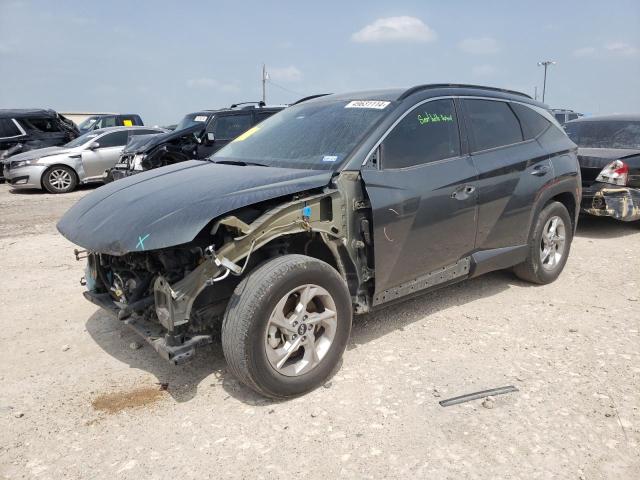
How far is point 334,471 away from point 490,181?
8.42 feet

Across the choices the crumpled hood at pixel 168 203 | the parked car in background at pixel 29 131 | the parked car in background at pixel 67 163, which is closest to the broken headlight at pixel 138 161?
the parked car in background at pixel 67 163

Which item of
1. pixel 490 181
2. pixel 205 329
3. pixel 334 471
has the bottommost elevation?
pixel 334 471

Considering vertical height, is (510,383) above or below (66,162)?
below

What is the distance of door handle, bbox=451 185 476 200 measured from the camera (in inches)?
150

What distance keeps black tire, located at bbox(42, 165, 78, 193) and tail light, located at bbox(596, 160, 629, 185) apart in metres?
11.2

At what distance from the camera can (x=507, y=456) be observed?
2562 mm

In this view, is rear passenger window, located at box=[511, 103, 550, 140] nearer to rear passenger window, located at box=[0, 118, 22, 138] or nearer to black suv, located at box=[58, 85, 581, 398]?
black suv, located at box=[58, 85, 581, 398]

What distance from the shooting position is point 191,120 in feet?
37.7

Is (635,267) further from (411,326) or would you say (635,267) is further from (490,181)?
(411,326)

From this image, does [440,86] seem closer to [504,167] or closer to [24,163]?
[504,167]

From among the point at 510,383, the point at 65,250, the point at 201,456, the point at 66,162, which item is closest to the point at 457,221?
the point at 510,383

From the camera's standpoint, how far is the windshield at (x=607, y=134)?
729 cm

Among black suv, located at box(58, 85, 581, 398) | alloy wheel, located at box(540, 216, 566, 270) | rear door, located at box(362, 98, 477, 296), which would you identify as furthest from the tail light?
rear door, located at box(362, 98, 477, 296)

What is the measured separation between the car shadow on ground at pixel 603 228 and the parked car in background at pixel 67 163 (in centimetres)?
963
